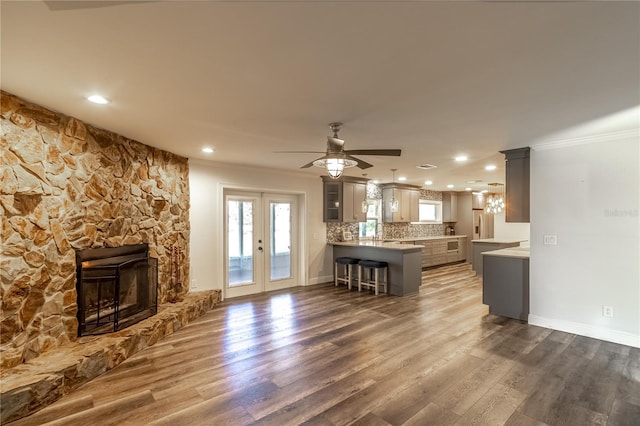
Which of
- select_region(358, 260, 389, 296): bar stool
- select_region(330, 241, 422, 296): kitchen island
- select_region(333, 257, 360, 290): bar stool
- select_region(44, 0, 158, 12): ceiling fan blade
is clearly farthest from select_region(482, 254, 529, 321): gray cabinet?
select_region(44, 0, 158, 12): ceiling fan blade

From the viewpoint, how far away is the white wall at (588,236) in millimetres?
3572

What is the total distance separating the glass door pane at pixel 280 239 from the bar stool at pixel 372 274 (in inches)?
61.6

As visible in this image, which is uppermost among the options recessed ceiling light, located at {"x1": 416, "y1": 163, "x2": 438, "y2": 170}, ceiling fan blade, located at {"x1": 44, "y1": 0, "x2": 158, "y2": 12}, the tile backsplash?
ceiling fan blade, located at {"x1": 44, "y1": 0, "x2": 158, "y2": 12}

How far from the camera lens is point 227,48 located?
1.80 m

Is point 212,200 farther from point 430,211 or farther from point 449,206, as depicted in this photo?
point 449,206

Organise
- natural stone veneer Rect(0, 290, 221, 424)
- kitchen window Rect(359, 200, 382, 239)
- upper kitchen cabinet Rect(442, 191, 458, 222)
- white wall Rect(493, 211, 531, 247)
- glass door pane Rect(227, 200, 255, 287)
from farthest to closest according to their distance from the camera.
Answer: upper kitchen cabinet Rect(442, 191, 458, 222) < white wall Rect(493, 211, 531, 247) < kitchen window Rect(359, 200, 382, 239) < glass door pane Rect(227, 200, 255, 287) < natural stone veneer Rect(0, 290, 221, 424)

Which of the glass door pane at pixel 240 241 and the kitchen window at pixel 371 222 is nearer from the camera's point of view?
the glass door pane at pixel 240 241

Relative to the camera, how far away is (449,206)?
10242 mm

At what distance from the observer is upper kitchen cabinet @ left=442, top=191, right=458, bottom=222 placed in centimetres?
1024

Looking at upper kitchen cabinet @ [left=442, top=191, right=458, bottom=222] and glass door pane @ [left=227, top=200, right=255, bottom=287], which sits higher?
upper kitchen cabinet @ [left=442, top=191, right=458, bottom=222]

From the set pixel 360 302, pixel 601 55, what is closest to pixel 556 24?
pixel 601 55

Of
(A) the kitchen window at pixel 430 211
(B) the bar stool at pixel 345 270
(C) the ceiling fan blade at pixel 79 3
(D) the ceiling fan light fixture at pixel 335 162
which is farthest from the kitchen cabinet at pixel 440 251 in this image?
(C) the ceiling fan blade at pixel 79 3

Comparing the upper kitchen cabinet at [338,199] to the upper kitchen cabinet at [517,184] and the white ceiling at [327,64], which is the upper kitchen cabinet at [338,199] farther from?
the white ceiling at [327,64]

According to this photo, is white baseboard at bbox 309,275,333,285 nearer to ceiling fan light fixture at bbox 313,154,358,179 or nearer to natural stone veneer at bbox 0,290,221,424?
natural stone veneer at bbox 0,290,221,424
